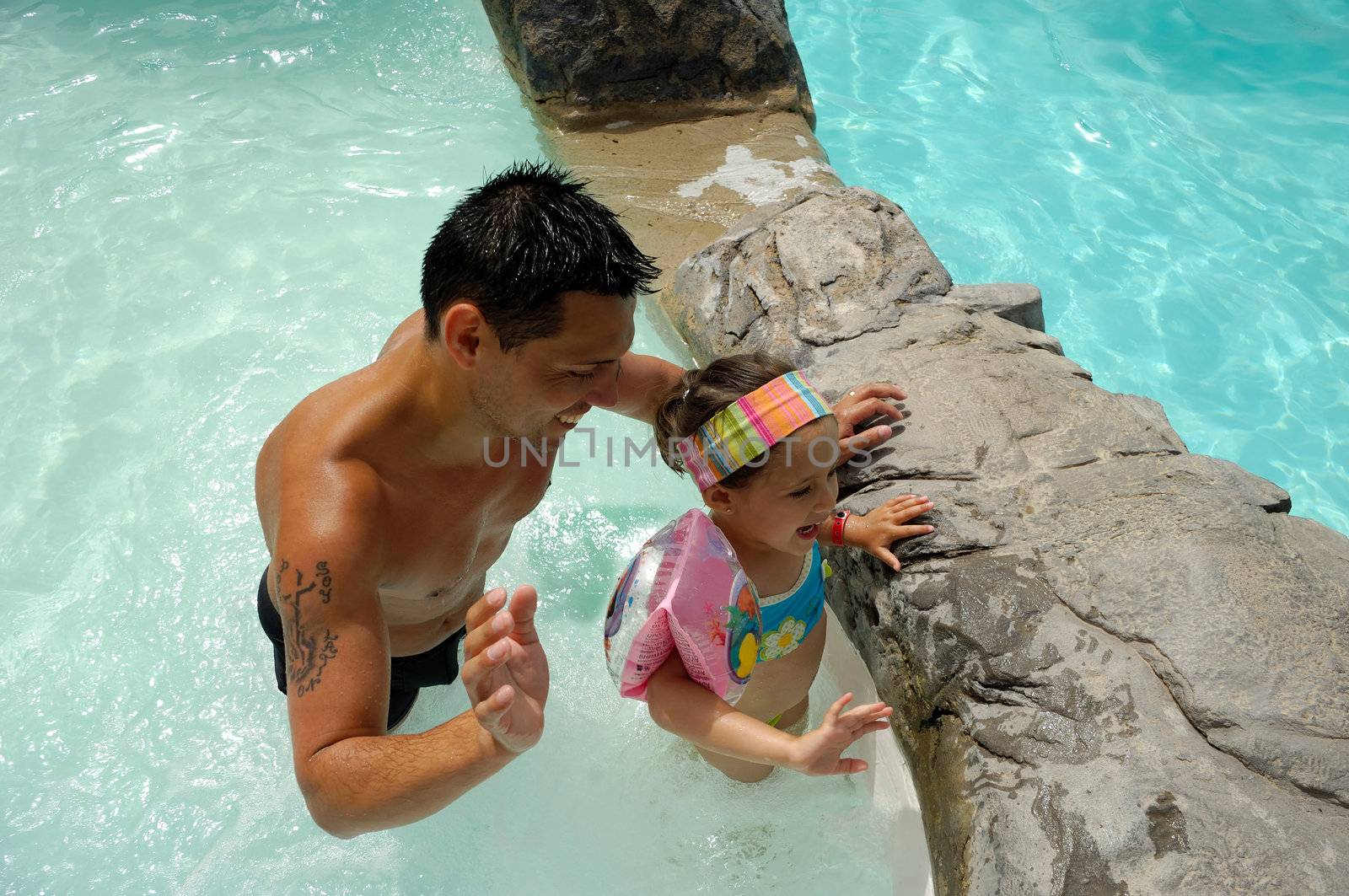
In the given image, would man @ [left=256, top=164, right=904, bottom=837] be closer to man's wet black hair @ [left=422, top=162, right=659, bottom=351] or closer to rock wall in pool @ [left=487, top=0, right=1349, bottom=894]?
man's wet black hair @ [left=422, top=162, right=659, bottom=351]

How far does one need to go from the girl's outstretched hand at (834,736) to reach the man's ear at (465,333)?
109 centimetres

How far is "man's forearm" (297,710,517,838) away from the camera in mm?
1784

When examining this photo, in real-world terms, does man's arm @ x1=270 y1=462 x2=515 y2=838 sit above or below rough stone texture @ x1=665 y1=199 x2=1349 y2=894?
above

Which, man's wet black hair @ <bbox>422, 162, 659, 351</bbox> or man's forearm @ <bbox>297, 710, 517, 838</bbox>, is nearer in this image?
man's forearm @ <bbox>297, 710, 517, 838</bbox>

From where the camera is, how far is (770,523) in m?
2.55

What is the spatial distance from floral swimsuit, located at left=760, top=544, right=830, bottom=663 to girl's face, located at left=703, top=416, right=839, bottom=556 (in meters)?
0.20

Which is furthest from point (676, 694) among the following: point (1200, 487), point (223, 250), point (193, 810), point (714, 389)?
point (223, 250)

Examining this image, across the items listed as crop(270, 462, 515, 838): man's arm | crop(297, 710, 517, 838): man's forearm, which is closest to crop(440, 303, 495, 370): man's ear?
crop(270, 462, 515, 838): man's arm

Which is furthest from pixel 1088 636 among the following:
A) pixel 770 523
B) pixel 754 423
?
pixel 754 423

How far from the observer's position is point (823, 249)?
12.5ft

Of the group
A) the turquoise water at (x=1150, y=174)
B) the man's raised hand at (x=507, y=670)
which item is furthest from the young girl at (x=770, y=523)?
the turquoise water at (x=1150, y=174)

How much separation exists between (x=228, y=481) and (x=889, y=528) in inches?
111

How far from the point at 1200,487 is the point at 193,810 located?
10.4 feet

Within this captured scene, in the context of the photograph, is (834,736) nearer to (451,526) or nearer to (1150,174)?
(451,526)
